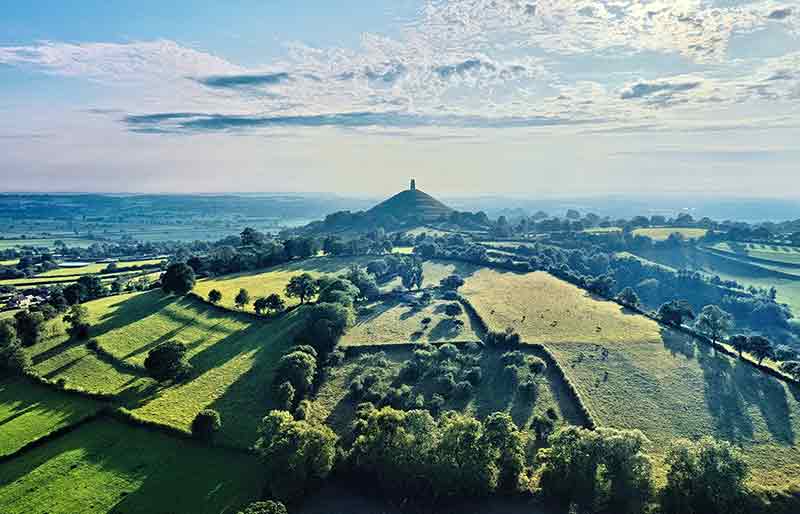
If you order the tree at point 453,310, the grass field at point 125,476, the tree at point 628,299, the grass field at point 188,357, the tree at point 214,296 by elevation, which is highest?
the tree at point 214,296

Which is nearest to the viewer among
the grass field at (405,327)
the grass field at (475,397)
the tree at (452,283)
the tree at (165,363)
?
the grass field at (475,397)

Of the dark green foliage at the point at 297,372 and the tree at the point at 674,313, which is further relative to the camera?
the tree at the point at 674,313

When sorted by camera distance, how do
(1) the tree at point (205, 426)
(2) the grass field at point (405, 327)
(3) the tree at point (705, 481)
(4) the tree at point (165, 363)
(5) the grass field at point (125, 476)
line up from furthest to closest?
(2) the grass field at point (405, 327)
(4) the tree at point (165, 363)
(1) the tree at point (205, 426)
(5) the grass field at point (125, 476)
(3) the tree at point (705, 481)

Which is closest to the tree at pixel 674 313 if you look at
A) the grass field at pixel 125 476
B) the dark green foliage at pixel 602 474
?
the dark green foliage at pixel 602 474

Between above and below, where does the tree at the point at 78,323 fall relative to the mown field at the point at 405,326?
above

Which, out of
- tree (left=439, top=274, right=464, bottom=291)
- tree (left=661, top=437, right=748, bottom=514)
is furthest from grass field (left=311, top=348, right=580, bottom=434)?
tree (left=439, top=274, right=464, bottom=291)

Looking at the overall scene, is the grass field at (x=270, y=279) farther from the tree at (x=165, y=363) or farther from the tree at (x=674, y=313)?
the tree at (x=674, y=313)

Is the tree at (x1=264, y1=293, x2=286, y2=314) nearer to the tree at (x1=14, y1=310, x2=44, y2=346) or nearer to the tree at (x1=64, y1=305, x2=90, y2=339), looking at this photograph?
the tree at (x1=64, y1=305, x2=90, y2=339)
